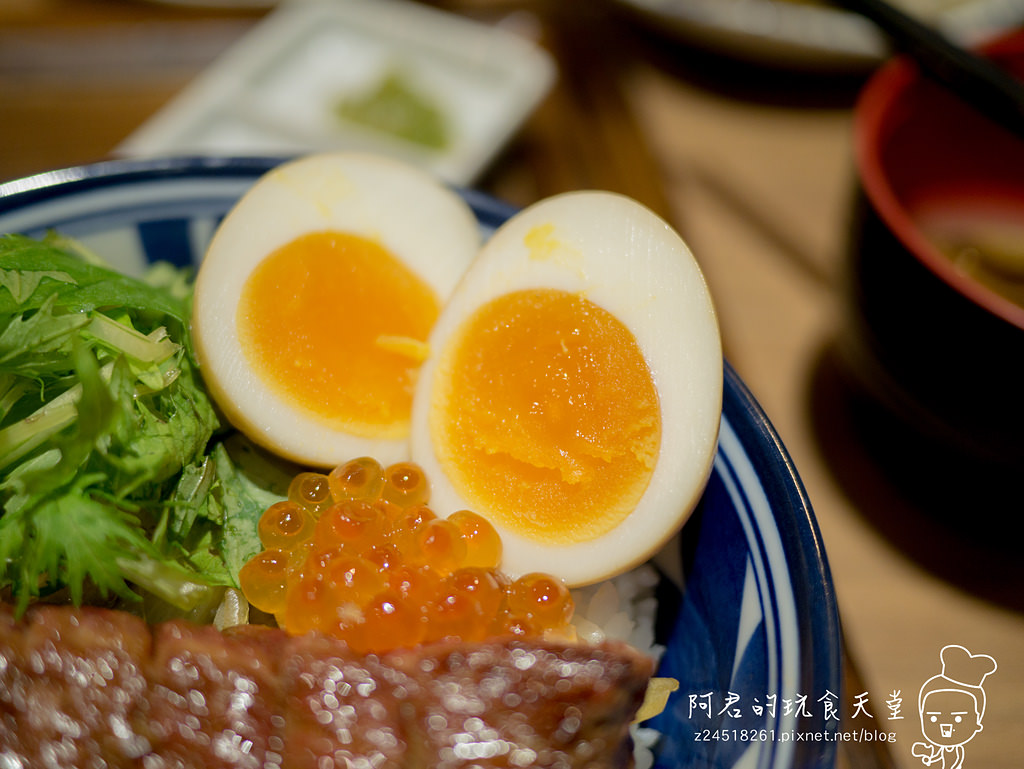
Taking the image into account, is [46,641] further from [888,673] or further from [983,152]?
[983,152]

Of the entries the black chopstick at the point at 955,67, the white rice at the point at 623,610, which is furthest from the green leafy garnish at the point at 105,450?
the black chopstick at the point at 955,67

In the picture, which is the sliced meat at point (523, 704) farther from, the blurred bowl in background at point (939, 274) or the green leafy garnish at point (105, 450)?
the blurred bowl in background at point (939, 274)

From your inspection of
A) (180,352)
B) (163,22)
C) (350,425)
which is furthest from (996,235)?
(163,22)

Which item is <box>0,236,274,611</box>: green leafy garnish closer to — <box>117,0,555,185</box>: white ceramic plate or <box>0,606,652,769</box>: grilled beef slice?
<box>0,606,652,769</box>: grilled beef slice

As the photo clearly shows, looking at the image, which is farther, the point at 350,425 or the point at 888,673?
the point at 888,673

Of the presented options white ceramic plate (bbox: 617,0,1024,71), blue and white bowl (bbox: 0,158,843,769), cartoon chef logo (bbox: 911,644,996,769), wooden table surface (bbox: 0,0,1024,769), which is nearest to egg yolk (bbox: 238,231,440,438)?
blue and white bowl (bbox: 0,158,843,769)

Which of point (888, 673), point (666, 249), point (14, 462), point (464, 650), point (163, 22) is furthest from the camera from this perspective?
point (163, 22)

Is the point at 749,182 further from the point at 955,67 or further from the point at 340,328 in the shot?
the point at 340,328

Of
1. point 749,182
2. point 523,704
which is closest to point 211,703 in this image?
point 523,704
